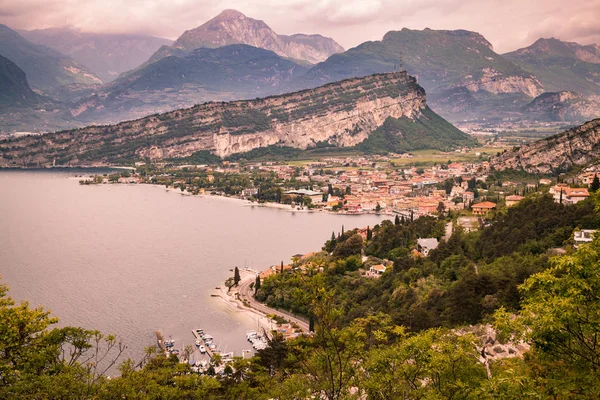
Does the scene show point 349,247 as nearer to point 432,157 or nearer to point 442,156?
point 432,157

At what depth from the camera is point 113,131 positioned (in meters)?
118

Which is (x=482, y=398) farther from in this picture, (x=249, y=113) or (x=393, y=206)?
(x=249, y=113)

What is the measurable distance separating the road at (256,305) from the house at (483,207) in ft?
53.5

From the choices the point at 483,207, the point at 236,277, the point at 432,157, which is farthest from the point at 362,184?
the point at 236,277

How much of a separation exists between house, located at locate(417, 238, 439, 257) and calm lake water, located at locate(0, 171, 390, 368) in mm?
9738

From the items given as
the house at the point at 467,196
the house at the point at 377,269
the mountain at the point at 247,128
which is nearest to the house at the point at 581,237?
the house at the point at 377,269

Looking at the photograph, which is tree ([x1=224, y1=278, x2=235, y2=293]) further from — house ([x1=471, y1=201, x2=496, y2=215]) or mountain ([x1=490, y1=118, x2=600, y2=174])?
mountain ([x1=490, y1=118, x2=600, y2=174])

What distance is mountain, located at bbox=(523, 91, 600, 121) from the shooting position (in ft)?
579

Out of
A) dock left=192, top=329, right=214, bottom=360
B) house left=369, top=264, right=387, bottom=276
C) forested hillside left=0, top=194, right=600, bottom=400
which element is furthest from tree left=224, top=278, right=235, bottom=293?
forested hillside left=0, top=194, right=600, bottom=400

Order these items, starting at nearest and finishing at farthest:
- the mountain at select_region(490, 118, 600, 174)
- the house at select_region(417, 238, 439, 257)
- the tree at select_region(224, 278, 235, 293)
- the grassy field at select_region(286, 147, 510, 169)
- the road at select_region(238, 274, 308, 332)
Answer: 1. the road at select_region(238, 274, 308, 332)
2. the house at select_region(417, 238, 439, 257)
3. the tree at select_region(224, 278, 235, 293)
4. the mountain at select_region(490, 118, 600, 174)
5. the grassy field at select_region(286, 147, 510, 169)

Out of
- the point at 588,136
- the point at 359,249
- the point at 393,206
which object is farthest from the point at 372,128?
the point at 359,249

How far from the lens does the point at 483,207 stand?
128 ft

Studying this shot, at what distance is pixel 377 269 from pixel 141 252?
1854cm

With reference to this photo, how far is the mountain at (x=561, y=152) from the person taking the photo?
47344mm
